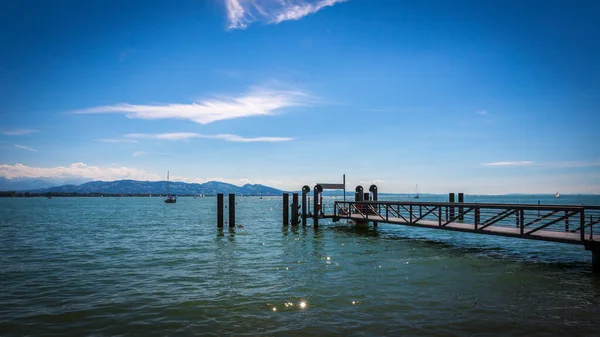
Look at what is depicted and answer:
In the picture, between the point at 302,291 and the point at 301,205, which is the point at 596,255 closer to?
the point at 302,291

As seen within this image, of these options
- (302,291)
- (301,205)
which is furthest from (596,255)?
(301,205)

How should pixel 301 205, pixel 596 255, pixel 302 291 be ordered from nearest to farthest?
pixel 302 291
pixel 596 255
pixel 301 205

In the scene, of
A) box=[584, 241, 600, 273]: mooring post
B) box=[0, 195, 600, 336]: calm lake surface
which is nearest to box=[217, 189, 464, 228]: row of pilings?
box=[0, 195, 600, 336]: calm lake surface

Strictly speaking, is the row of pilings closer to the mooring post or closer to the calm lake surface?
the calm lake surface

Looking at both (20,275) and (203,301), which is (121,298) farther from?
(20,275)

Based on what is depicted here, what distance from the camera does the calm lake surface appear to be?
9586 millimetres

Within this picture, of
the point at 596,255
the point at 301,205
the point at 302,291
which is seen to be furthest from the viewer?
the point at 301,205

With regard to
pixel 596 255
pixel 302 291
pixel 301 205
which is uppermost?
pixel 301 205

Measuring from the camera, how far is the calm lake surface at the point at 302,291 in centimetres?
959

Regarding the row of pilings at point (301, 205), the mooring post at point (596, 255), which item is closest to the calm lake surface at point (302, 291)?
the mooring post at point (596, 255)

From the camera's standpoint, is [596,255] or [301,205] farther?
[301,205]

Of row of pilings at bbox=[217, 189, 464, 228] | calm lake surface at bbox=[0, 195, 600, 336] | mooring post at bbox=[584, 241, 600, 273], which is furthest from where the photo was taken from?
row of pilings at bbox=[217, 189, 464, 228]

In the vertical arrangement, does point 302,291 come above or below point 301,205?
below

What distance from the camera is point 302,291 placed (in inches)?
507
